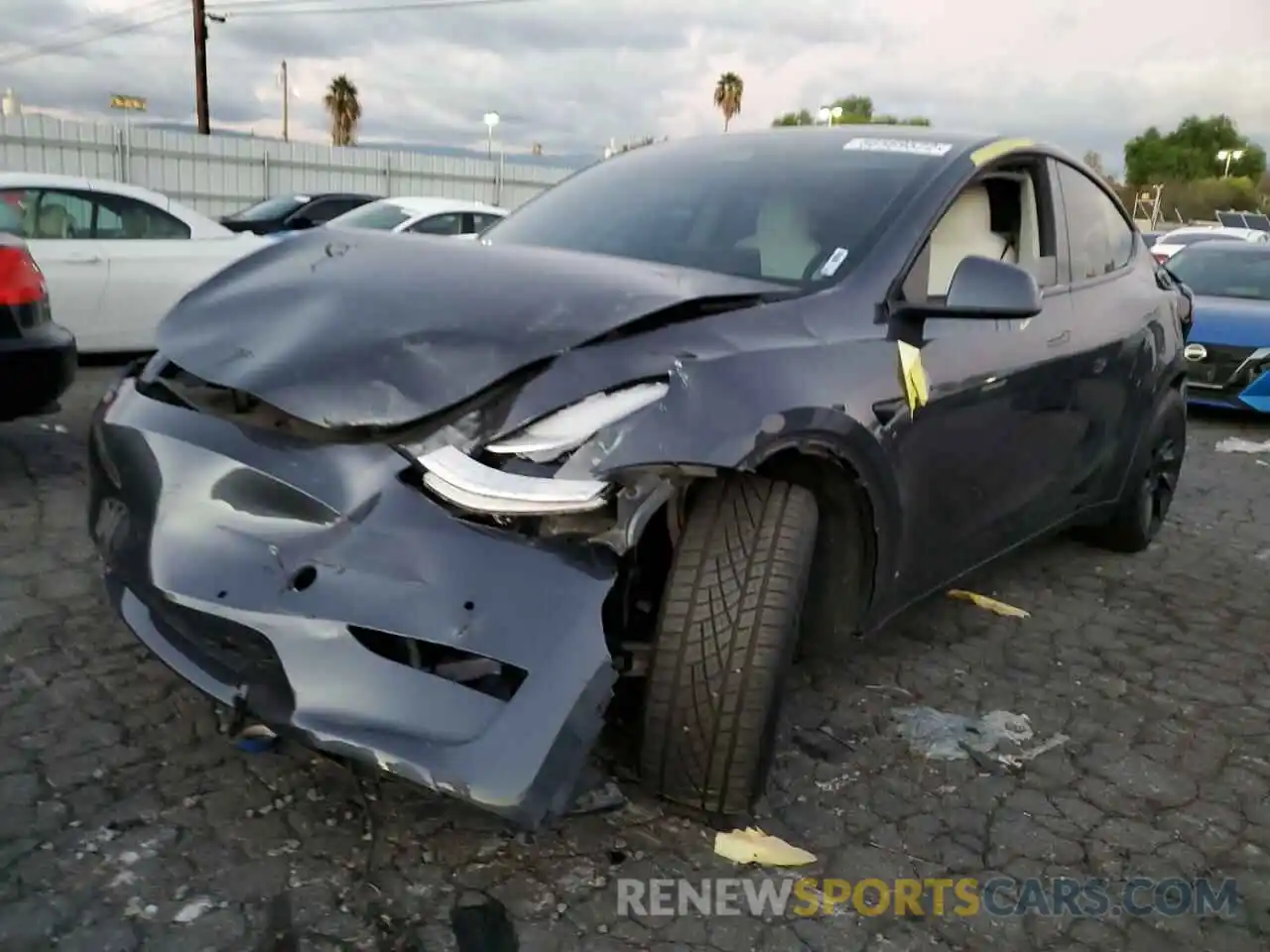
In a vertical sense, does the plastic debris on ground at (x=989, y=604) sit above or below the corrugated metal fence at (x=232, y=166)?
below

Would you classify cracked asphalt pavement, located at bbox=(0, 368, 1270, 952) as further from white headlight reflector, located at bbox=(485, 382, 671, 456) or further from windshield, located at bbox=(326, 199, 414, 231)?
windshield, located at bbox=(326, 199, 414, 231)

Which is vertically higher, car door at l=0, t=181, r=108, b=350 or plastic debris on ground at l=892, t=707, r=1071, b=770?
car door at l=0, t=181, r=108, b=350

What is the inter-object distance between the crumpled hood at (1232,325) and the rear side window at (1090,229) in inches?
188

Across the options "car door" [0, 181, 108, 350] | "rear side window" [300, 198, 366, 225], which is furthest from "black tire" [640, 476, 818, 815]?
"rear side window" [300, 198, 366, 225]

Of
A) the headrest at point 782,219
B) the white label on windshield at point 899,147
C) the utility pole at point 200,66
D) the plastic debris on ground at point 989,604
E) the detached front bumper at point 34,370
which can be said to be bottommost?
the plastic debris on ground at point 989,604

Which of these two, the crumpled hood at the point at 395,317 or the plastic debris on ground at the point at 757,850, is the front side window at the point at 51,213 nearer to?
the crumpled hood at the point at 395,317

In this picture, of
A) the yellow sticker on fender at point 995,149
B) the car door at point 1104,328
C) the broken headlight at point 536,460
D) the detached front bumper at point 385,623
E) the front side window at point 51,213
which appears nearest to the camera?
the detached front bumper at point 385,623

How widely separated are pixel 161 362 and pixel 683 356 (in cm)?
131

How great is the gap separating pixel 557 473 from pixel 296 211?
1153cm

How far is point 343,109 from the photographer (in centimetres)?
5506

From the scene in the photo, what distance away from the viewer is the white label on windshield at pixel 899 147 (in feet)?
10.9

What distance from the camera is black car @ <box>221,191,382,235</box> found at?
11.9 meters

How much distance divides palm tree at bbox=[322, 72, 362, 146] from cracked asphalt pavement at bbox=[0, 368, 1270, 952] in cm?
5533

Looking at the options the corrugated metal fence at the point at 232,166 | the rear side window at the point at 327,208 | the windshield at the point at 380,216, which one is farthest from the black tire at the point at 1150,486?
the corrugated metal fence at the point at 232,166
